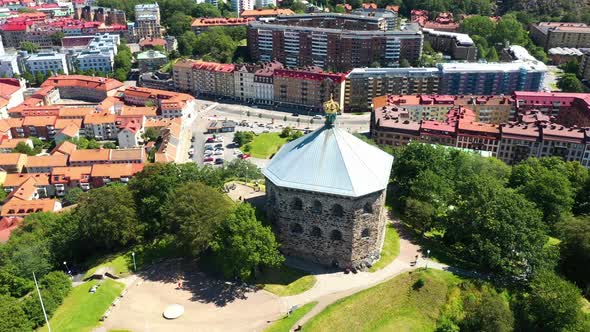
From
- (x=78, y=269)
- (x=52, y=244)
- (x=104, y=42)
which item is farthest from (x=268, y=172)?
(x=104, y=42)

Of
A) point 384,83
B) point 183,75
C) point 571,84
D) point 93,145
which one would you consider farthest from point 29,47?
point 571,84

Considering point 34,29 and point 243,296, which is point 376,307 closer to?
point 243,296

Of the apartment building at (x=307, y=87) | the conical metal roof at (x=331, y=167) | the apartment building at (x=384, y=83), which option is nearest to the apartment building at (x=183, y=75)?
the apartment building at (x=307, y=87)

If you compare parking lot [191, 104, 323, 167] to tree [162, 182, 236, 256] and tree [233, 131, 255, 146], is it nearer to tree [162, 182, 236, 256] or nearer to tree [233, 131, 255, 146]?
tree [233, 131, 255, 146]

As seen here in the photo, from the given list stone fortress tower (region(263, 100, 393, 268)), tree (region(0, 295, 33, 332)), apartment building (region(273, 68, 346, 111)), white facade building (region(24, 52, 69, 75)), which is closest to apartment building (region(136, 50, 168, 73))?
white facade building (region(24, 52, 69, 75))

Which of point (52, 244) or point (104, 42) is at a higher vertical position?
point (104, 42)

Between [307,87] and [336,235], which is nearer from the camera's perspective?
[336,235]

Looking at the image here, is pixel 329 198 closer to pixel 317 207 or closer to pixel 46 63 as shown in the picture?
pixel 317 207
